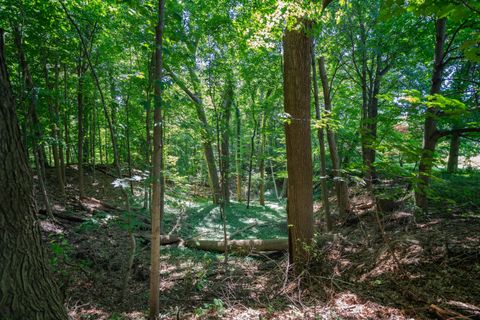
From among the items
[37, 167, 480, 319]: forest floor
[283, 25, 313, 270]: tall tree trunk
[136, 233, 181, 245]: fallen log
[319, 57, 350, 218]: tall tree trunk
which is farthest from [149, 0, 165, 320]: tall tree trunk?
[319, 57, 350, 218]: tall tree trunk

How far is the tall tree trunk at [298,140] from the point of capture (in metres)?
4.58

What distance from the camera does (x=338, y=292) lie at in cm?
381

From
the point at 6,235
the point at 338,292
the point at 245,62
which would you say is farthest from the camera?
the point at 245,62

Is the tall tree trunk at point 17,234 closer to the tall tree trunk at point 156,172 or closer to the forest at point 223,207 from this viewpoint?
the forest at point 223,207

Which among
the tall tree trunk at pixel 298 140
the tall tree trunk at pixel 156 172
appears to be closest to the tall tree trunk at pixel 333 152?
the tall tree trunk at pixel 298 140

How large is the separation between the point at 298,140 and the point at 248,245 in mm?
3837

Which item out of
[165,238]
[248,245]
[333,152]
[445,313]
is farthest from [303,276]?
[165,238]

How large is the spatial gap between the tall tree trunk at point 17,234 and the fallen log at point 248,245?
510 centimetres

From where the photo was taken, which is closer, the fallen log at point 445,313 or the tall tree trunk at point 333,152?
the fallen log at point 445,313

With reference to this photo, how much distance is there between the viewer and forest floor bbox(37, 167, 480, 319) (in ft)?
10.7

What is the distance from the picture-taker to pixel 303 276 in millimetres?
4418

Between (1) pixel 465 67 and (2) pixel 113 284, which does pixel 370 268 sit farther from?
(1) pixel 465 67

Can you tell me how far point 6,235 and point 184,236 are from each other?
287 inches

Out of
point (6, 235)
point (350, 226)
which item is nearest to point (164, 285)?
point (6, 235)
